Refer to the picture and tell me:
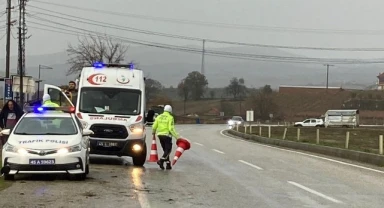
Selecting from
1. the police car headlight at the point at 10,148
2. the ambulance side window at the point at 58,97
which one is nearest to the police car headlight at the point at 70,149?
the police car headlight at the point at 10,148

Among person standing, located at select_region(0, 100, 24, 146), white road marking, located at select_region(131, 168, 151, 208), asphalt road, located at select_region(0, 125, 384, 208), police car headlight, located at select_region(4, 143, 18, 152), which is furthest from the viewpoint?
person standing, located at select_region(0, 100, 24, 146)

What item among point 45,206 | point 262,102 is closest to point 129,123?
point 45,206

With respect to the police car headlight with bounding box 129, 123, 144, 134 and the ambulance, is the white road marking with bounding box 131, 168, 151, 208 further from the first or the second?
the police car headlight with bounding box 129, 123, 144, 134

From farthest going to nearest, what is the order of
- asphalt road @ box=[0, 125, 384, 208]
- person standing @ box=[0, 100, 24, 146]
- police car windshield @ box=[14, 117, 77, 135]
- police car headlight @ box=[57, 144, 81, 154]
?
person standing @ box=[0, 100, 24, 146] → police car windshield @ box=[14, 117, 77, 135] → police car headlight @ box=[57, 144, 81, 154] → asphalt road @ box=[0, 125, 384, 208]

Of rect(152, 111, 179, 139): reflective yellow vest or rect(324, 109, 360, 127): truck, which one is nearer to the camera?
rect(152, 111, 179, 139): reflective yellow vest

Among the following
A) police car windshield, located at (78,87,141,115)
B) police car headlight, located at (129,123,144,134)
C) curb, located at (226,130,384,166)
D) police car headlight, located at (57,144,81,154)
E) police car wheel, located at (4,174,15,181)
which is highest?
police car windshield, located at (78,87,141,115)

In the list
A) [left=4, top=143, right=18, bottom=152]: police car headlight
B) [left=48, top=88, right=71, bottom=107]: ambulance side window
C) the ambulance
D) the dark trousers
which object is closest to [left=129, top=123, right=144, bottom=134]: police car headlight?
the ambulance

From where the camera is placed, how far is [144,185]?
1275cm

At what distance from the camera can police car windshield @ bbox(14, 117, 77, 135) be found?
13516mm

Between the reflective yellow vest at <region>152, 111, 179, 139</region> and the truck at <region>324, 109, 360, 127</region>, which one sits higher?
the reflective yellow vest at <region>152, 111, 179, 139</region>

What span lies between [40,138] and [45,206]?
366 cm

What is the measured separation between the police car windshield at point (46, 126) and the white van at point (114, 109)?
117 inches

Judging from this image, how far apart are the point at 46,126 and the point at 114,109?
13.5ft

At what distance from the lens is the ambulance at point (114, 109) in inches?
675
